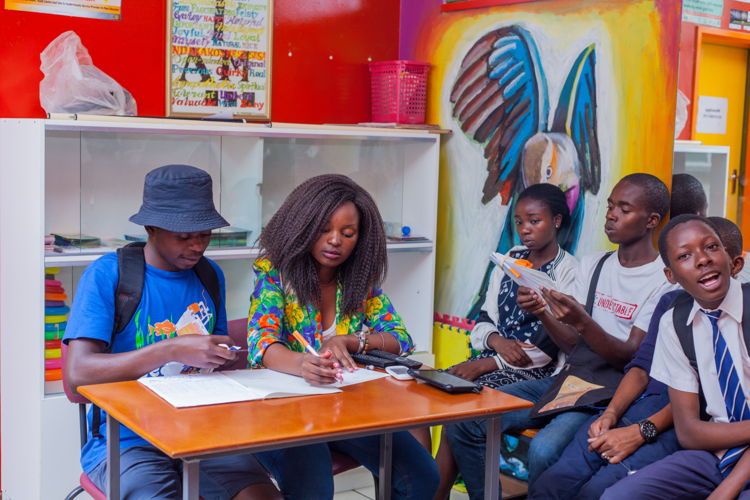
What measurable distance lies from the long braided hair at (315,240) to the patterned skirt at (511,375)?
3.07 feet

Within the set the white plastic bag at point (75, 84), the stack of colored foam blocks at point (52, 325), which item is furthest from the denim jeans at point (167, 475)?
the white plastic bag at point (75, 84)

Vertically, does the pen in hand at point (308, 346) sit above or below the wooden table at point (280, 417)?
above

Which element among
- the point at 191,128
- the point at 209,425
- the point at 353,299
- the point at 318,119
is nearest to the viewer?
the point at 209,425

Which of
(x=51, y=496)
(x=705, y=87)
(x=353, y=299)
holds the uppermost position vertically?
(x=705, y=87)

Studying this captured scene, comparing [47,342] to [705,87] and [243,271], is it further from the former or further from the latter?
[705,87]

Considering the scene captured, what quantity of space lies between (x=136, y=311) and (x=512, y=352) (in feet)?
5.63

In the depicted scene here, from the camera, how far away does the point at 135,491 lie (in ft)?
8.29

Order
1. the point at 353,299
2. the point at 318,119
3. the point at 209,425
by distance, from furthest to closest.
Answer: the point at 318,119 → the point at 353,299 → the point at 209,425

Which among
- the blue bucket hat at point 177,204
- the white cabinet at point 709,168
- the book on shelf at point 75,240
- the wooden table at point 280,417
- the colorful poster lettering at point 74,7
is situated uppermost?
the colorful poster lettering at point 74,7

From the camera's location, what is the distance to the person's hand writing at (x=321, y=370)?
8.52 feet

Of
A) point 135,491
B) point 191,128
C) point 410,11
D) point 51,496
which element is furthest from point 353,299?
point 410,11

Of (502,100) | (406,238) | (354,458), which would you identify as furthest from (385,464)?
(502,100)

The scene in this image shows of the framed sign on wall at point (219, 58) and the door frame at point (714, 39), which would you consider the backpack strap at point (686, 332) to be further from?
the framed sign on wall at point (219, 58)

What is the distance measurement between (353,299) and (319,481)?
606 millimetres
